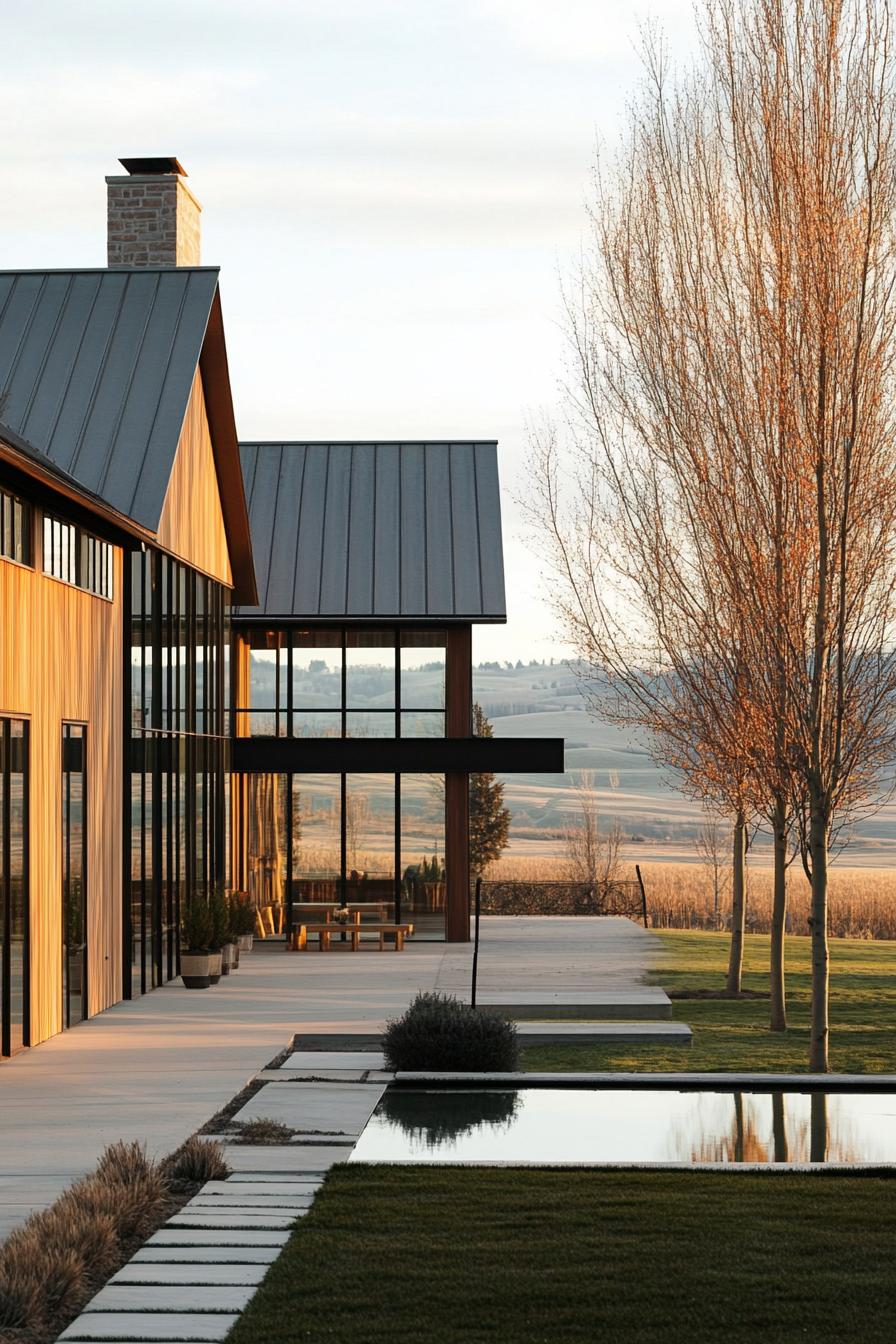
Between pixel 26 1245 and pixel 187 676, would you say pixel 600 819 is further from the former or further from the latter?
pixel 26 1245

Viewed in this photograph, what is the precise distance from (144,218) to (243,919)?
372 inches

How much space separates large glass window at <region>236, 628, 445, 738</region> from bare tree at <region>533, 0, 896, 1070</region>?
10.6 meters

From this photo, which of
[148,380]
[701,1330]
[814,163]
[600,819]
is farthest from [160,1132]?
[600,819]

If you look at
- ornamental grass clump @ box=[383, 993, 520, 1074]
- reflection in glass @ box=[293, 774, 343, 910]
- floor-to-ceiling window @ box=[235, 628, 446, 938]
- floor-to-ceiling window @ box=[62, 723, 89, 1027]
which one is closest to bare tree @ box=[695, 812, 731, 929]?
floor-to-ceiling window @ box=[235, 628, 446, 938]

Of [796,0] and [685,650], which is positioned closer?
[796,0]

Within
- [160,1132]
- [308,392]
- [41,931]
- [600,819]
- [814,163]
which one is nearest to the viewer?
[160,1132]

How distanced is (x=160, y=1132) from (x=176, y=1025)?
16.5ft

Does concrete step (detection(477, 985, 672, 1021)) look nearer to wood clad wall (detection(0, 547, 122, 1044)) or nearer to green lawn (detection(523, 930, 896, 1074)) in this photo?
green lawn (detection(523, 930, 896, 1074))

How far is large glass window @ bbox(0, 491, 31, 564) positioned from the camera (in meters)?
12.6

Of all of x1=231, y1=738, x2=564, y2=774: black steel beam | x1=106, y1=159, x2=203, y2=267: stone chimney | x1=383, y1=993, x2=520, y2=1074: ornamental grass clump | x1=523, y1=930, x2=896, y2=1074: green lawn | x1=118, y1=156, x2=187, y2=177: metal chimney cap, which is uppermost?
x1=118, y1=156, x2=187, y2=177: metal chimney cap

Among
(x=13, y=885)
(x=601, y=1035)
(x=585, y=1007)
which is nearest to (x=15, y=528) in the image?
(x=13, y=885)

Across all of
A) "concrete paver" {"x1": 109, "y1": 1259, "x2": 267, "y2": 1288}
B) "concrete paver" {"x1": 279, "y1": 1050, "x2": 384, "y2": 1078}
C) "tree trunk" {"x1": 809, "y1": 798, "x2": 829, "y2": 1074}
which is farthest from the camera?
"tree trunk" {"x1": 809, "y1": 798, "x2": 829, "y2": 1074}

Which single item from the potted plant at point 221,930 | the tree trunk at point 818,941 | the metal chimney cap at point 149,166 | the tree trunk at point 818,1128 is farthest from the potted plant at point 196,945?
the metal chimney cap at point 149,166

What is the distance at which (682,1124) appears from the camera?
10.2m
